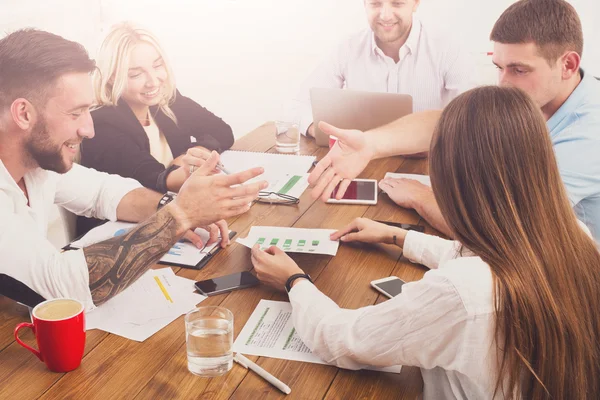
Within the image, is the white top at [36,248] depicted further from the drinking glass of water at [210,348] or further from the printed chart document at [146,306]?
the drinking glass of water at [210,348]

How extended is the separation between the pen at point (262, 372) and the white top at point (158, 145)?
117cm

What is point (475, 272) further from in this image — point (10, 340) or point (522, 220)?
point (10, 340)

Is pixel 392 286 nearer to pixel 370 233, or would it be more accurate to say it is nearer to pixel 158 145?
pixel 370 233

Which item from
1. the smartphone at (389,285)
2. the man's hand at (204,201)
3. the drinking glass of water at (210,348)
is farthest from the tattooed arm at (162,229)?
the smartphone at (389,285)

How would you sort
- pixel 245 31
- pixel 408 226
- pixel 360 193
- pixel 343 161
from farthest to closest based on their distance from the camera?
pixel 245 31
pixel 360 193
pixel 343 161
pixel 408 226

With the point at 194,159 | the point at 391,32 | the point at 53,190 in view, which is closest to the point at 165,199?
the point at 194,159

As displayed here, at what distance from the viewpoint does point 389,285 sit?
56.5 inches

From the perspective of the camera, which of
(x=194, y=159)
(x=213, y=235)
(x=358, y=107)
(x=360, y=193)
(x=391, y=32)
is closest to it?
(x=213, y=235)

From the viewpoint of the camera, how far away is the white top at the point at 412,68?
126 inches

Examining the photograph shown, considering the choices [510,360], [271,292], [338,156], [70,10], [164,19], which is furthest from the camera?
[164,19]

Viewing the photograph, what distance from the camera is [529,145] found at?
1.06 m

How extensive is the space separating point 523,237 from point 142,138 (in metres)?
1.44

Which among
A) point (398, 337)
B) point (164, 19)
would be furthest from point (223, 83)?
point (398, 337)

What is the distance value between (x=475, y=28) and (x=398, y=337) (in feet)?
8.67
